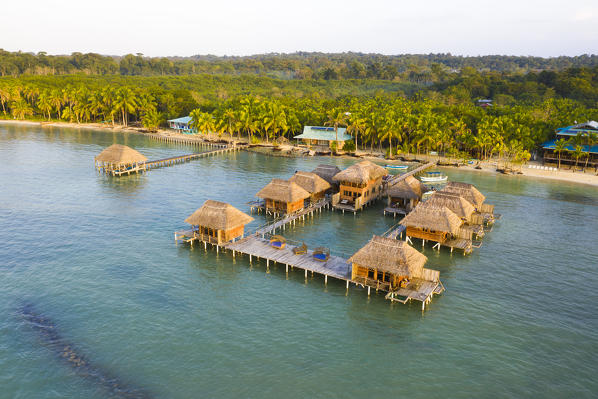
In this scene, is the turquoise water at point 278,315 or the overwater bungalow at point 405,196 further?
the overwater bungalow at point 405,196

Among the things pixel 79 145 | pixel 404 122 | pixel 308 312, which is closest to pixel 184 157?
pixel 79 145

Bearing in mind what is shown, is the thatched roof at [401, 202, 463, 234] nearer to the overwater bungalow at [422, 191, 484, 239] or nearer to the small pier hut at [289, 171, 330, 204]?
the overwater bungalow at [422, 191, 484, 239]

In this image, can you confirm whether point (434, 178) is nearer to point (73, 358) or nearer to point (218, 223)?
point (218, 223)

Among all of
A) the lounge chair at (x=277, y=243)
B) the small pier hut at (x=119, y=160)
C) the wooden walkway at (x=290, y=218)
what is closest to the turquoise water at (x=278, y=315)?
the wooden walkway at (x=290, y=218)

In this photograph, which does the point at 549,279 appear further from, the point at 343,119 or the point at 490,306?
the point at 343,119

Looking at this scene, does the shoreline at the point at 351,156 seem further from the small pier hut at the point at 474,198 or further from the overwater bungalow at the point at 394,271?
the overwater bungalow at the point at 394,271

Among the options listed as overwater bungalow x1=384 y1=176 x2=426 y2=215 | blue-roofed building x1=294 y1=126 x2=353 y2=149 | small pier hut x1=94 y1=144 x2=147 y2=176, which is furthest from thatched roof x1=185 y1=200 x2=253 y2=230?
blue-roofed building x1=294 y1=126 x2=353 y2=149
